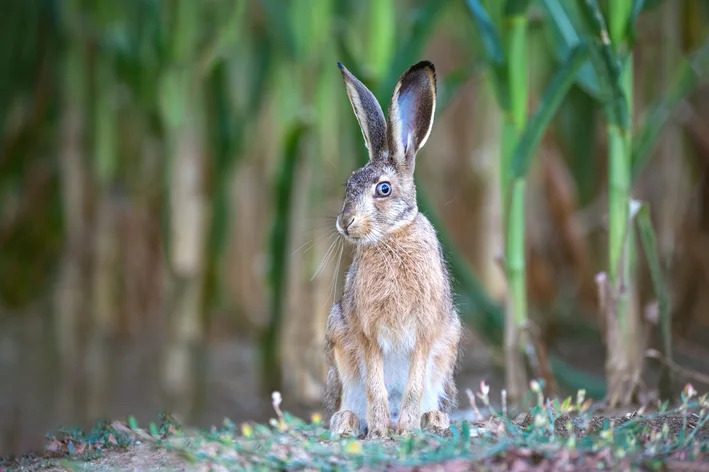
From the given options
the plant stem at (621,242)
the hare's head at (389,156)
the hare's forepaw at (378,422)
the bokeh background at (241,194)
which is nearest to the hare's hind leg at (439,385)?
the hare's forepaw at (378,422)

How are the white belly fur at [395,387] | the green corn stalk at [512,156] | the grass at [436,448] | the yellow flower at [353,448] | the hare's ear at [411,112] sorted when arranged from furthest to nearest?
the green corn stalk at [512,156] < the white belly fur at [395,387] < the hare's ear at [411,112] < the yellow flower at [353,448] < the grass at [436,448]

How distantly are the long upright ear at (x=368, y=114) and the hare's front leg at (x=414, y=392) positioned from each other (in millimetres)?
721

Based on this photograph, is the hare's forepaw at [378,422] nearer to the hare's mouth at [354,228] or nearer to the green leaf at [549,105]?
Result: the hare's mouth at [354,228]

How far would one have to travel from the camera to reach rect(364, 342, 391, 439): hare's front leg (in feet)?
10.9

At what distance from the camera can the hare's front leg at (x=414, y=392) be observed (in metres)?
3.29

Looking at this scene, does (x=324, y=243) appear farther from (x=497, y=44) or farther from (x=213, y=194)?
(x=497, y=44)

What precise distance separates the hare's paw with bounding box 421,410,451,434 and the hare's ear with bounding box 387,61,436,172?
86 centimetres

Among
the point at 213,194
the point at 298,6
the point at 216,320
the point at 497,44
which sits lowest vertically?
the point at 216,320

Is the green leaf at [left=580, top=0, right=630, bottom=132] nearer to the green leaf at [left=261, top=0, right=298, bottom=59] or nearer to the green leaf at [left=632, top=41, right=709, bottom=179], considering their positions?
the green leaf at [left=632, top=41, right=709, bottom=179]

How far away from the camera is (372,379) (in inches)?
132

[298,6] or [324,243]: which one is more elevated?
[298,6]

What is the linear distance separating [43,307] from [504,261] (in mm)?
4875

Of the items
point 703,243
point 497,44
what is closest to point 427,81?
point 497,44

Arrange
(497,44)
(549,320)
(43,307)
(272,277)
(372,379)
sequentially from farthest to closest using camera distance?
(43,307), (549,320), (272,277), (497,44), (372,379)
